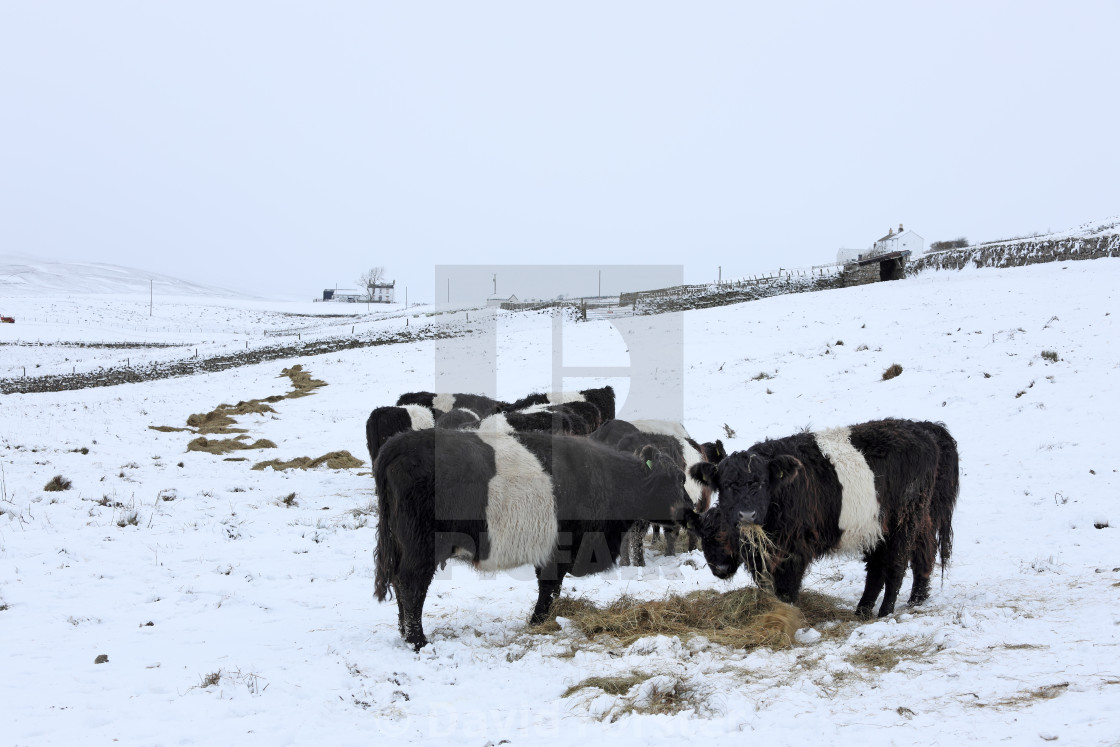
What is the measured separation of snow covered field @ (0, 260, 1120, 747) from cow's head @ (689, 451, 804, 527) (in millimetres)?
1184

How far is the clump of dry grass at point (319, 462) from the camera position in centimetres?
1327

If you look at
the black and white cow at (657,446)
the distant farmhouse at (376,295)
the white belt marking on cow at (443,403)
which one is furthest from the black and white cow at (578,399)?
the distant farmhouse at (376,295)

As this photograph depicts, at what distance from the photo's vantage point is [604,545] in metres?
6.41

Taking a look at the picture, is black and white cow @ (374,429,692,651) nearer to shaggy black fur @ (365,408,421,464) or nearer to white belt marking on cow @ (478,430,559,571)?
white belt marking on cow @ (478,430,559,571)

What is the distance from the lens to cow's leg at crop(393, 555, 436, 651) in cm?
539

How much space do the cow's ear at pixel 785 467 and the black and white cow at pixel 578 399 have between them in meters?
7.02

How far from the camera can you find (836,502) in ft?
20.0

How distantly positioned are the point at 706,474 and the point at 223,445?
12.6 meters

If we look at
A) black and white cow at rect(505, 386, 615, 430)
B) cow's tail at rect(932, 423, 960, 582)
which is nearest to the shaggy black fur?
black and white cow at rect(505, 386, 615, 430)

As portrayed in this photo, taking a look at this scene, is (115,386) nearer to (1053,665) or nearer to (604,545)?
(604,545)

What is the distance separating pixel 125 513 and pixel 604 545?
662 centimetres

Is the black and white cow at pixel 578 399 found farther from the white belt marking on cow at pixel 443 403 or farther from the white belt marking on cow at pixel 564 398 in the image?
the white belt marking on cow at pixel 443 403

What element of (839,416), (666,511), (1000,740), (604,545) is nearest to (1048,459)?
(839,416)

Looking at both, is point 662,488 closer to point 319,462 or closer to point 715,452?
point 715,452
